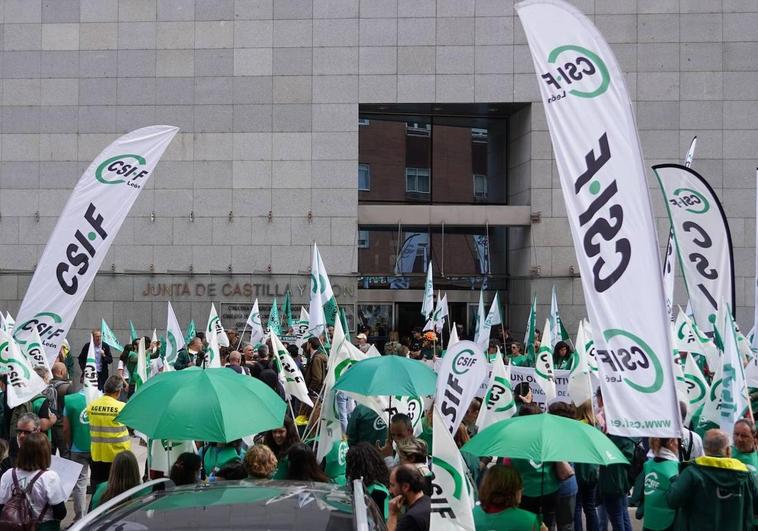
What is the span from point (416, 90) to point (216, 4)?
6.35 meters

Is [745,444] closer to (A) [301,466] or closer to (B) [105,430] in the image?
(A) [301,466]

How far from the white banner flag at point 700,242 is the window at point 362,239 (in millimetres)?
16663

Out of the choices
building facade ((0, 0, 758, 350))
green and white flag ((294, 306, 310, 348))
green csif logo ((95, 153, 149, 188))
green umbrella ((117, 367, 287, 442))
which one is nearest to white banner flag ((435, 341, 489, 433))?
green umbrella ((117, 367, 287, 442))

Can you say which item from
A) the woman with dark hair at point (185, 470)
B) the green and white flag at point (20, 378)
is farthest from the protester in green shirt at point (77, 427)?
the woman with dark hair at point (185, 470)

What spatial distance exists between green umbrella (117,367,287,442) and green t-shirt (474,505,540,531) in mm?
2117

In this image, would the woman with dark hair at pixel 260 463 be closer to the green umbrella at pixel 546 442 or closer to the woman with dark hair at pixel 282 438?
the woman with dark hair at pixel 282 438

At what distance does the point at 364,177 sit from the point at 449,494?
24429mm

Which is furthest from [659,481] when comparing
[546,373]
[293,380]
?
[293,380]

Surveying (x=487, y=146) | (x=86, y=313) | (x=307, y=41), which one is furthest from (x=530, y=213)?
(x=86, y=313)

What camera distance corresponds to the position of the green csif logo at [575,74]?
6.86 metres

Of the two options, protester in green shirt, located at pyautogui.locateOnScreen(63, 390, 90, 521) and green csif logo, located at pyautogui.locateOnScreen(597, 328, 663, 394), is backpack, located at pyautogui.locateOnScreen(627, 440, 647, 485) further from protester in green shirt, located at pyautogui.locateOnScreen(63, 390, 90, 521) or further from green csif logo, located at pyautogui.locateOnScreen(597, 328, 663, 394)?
protester in green shirt, located at pyautogui.locateOnScreen(63, 390, 90, 521)

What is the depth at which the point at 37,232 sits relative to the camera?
92.1 feet

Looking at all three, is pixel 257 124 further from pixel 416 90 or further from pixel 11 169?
pixel 11 169

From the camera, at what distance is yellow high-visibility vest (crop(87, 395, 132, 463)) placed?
9.66 meters
